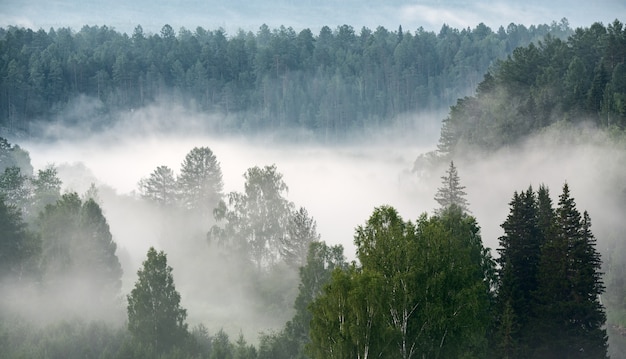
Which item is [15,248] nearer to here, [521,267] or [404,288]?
[521,267]

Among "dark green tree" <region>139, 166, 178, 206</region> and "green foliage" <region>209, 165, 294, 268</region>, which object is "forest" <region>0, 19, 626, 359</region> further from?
"dark green tree" <region>139, 166, 178, 206</region>

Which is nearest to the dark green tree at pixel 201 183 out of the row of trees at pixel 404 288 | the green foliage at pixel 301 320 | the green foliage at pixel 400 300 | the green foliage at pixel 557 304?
the row of trees at pixel 404 288

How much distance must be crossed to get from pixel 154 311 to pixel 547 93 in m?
81.5

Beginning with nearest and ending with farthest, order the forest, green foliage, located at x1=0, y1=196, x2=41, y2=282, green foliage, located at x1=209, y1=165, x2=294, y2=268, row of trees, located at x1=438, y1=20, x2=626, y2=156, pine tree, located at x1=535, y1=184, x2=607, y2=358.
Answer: the forest → pine tree, located at x1=535, y1=184, x2=607, y2=358 → green foliage, located at x1=0, y1=196, x2=41, y2=282 → green foliage, located at x1=209, y1=165, x2=294, y2=268 → row of trees, located at x1=438, y1=20, x2=626, y2=156

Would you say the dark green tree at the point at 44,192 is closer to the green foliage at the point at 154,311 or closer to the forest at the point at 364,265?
the forest at the point at 364,265

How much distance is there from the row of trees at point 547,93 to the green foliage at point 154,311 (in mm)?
69531

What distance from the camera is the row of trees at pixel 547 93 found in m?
127

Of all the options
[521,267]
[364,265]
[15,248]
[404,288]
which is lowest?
[404,288]

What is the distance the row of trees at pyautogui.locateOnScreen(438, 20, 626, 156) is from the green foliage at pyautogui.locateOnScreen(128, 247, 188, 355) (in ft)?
228

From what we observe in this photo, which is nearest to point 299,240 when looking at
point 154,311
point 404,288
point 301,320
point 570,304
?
point 301,320

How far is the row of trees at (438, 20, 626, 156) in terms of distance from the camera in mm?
127000

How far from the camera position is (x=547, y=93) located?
136m

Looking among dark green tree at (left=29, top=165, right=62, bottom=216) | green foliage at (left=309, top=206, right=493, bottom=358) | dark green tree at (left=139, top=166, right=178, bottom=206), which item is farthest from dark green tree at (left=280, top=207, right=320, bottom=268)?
dark green tree at (left=139, top=166, right=178, bottom=206)

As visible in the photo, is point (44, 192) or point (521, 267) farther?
point (44, 192)
